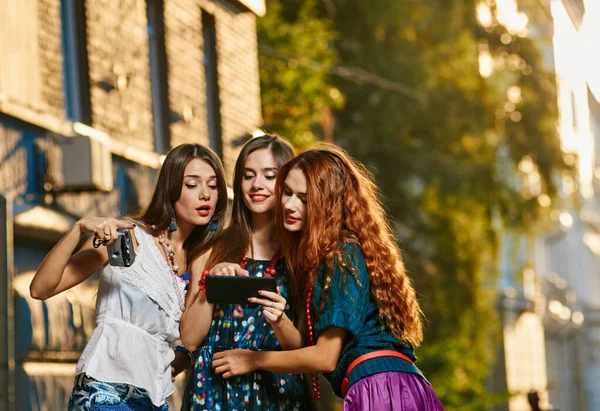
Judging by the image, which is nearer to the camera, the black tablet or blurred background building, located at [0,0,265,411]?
the black tablet

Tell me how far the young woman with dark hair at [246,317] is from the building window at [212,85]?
7506 mm

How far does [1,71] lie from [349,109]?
38.8ft

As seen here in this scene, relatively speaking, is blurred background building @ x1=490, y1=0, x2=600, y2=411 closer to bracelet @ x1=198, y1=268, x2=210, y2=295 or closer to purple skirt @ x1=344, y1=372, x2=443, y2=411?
bracelet @ x1=198, y1=268, x2=210, y2=295

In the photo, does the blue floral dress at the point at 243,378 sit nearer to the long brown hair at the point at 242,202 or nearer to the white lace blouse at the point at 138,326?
the white lace blouse at the point at 138,326

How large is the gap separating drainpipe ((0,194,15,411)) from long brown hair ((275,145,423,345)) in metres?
3.59

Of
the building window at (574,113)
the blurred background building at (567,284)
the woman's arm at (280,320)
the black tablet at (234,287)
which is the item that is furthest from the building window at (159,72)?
the building window at (574,113)

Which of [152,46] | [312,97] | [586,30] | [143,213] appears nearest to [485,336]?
[312,97]

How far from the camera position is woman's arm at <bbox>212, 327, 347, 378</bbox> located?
15.1 ft

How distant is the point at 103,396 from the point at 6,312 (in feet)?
11.5

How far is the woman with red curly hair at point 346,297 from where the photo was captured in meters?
4.54

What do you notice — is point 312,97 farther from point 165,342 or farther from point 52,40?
→ point 165,342

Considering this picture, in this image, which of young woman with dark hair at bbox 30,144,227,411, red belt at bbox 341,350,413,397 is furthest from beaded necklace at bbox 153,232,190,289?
red belt at bbox 341,350,413,397

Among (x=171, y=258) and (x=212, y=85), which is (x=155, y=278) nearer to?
(x=171, y=258)

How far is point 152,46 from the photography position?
11.5 metres
